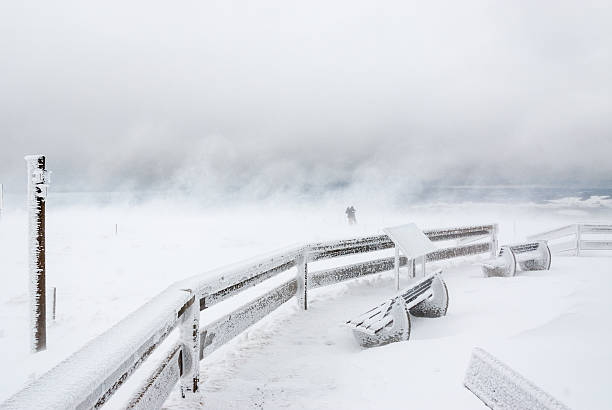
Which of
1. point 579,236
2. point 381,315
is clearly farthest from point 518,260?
point 381,315

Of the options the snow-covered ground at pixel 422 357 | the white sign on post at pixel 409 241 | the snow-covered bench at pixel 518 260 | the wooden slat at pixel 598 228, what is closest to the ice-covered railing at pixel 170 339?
the snow-covered ground at pixel 422 357

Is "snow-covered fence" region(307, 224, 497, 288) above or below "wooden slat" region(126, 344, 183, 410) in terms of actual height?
above

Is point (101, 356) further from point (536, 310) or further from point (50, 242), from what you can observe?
point (50, 242)

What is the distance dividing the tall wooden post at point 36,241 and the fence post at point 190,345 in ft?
12.1

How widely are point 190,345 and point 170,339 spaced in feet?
10.3

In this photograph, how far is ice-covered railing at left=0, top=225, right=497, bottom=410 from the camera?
1.40 metres

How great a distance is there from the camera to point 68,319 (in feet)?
24.4

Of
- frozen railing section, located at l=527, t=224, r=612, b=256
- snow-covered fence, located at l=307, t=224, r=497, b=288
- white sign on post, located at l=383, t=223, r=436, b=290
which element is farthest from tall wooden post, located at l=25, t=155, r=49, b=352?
frozen railing section, located at l=527, t=224, r=612, b=256

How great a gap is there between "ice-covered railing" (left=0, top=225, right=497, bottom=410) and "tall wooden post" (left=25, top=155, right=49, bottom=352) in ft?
6.34

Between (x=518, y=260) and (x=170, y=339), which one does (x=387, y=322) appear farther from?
(x=518, y=260)

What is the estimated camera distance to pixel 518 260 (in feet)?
30.2

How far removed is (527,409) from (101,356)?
5.79 feet

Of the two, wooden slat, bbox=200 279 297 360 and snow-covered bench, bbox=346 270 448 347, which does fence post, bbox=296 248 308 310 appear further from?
snow-covered bench, bbox=346 270 448 347

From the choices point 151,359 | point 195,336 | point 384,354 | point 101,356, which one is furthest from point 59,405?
point 151,359
